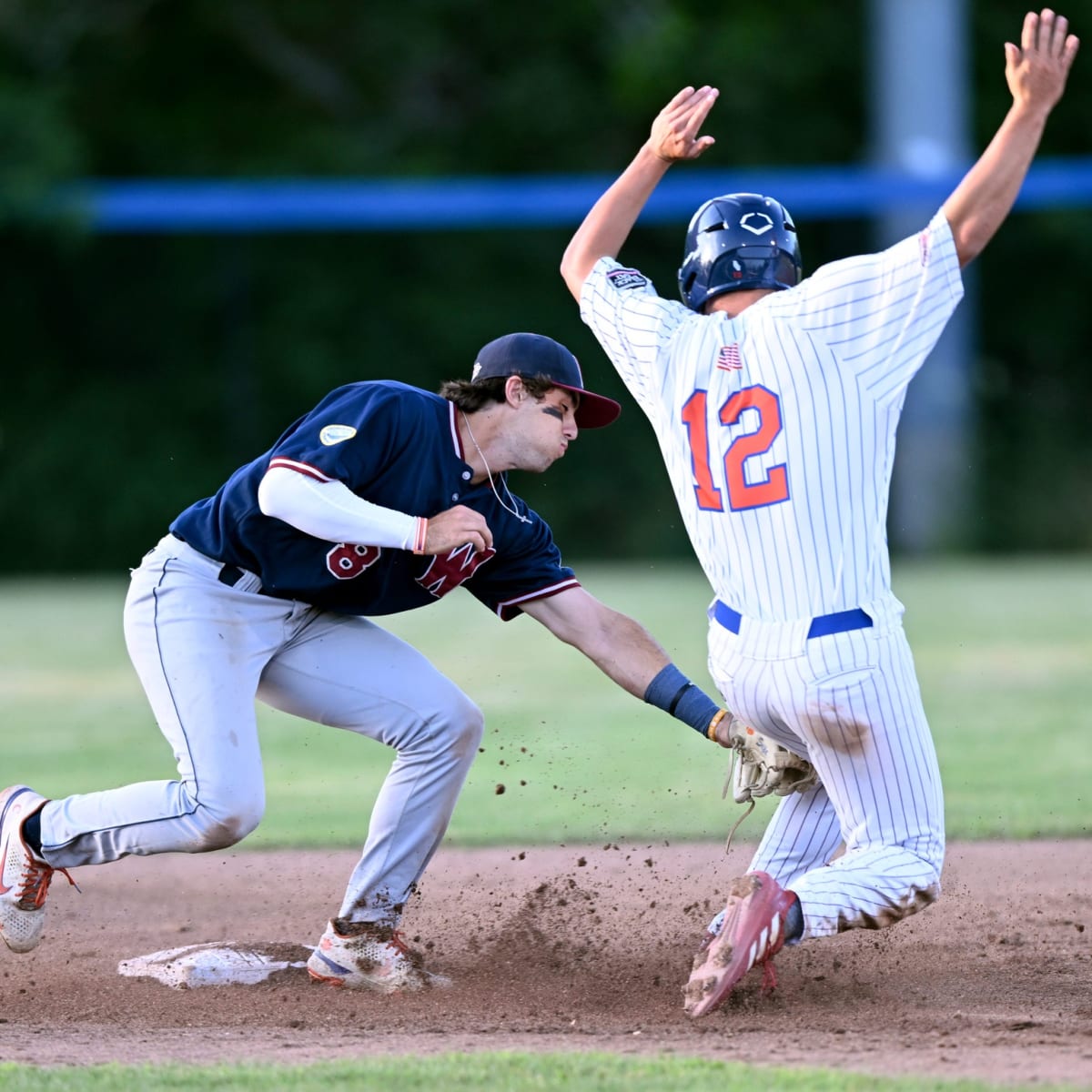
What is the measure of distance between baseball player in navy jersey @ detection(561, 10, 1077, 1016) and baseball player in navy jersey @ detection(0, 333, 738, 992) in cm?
60

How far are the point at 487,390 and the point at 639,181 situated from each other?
67 centimetres

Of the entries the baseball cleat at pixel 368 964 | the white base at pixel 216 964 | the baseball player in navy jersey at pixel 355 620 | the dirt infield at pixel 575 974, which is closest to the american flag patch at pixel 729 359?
the baseball player in navy jersey at pixel 355 620

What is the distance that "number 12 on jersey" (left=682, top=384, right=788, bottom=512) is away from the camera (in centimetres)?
360

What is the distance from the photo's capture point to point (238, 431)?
21.4m

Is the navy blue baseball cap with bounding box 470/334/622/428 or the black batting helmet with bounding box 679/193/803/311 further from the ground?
the black batting helmet with bounding box 679/193/803/311

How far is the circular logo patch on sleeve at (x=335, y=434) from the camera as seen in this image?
4070 mm

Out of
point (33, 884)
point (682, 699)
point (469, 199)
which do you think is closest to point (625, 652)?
point (682, 699)

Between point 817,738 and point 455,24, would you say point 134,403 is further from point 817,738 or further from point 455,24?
point 817,738

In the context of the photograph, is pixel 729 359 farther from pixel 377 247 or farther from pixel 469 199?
pixel 377 247

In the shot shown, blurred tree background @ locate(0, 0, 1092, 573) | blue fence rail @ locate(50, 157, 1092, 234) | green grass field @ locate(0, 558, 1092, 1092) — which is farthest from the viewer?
blurred tree background @ locate(0, 0, 1092, 573)

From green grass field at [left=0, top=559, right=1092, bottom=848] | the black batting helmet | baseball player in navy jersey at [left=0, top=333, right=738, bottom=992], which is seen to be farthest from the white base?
the black batting helmet

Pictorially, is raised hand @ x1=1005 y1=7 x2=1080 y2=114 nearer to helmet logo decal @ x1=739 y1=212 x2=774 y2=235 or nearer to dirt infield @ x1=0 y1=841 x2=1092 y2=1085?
helmet logo decal @ x1=739 y1=212 x2=774 y2=235

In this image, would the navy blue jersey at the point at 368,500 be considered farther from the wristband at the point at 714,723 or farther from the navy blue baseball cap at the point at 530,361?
the wristband at the point at 714,723

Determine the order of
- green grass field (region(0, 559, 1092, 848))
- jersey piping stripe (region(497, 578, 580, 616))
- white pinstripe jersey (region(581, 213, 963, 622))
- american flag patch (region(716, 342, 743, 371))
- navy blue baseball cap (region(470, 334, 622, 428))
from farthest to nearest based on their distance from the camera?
green grass field (region(0, 559, 1092, 848)), jersey piping stripe (region(497, 578, 580, 616)), navy blue baseball cap (region(470, 334, 622, 428)), american flag patch (region(716, 342, 743, 371)), white pinstripe jersey (region(581, 213, 963, 622))
